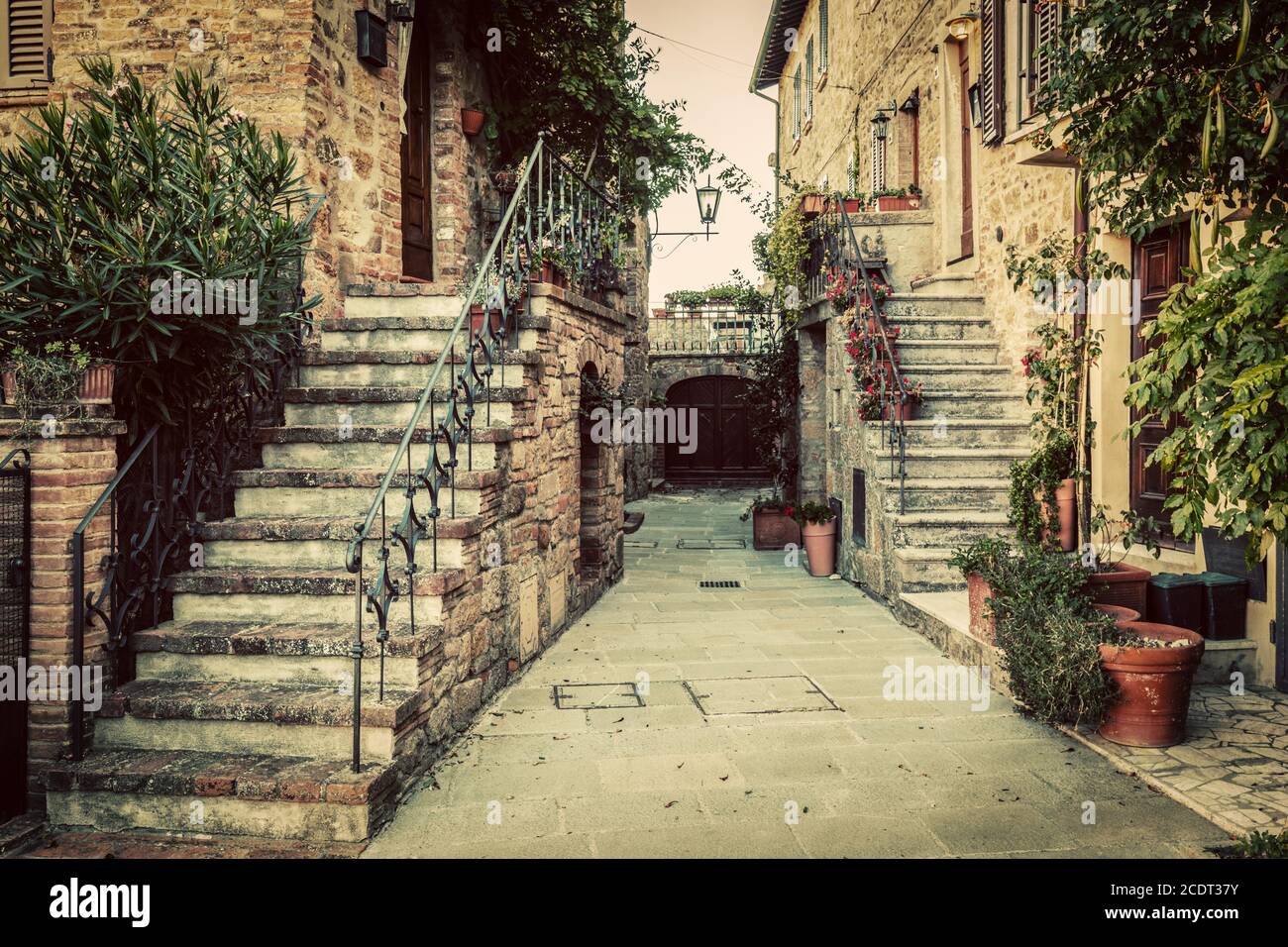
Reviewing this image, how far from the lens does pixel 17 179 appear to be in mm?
4344

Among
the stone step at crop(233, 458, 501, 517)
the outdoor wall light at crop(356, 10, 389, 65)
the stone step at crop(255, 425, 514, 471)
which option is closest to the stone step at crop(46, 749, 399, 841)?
the stone step at crop(233, 458, 501, 517)

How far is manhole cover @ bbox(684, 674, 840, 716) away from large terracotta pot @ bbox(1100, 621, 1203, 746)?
1.41m

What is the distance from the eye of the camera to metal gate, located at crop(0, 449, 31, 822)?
12.9 ft

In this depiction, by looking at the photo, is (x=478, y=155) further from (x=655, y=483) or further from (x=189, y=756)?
(x=655, y=483)

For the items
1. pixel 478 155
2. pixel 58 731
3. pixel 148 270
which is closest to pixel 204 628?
pixel 58 731

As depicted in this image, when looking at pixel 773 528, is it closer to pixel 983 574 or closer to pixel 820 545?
pixel 820 545

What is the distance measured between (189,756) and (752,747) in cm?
255

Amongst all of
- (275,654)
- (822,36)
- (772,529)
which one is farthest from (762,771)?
(822,36)

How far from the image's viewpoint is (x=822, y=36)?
16.8m

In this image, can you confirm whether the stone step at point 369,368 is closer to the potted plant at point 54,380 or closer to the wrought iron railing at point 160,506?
the wrought iron railing at point 160,506

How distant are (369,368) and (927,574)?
451cm

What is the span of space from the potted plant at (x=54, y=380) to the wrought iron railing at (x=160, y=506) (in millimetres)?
361

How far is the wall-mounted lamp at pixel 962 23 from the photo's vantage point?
9.76m

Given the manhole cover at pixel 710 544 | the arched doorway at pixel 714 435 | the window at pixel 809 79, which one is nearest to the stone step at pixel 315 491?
the manhole cover at pixel 710 544
